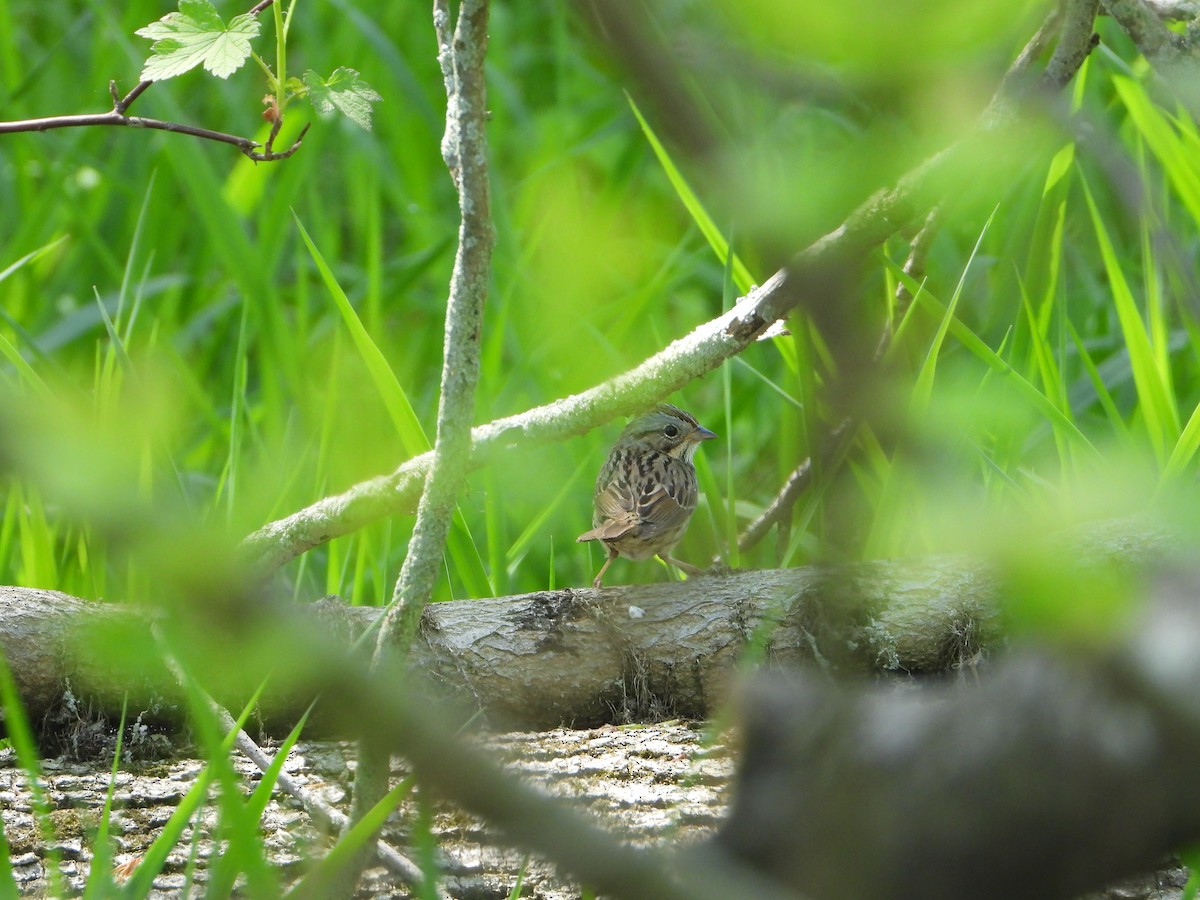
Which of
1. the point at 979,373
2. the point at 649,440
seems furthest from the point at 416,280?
the point at 979,373

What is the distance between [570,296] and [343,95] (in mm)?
1558

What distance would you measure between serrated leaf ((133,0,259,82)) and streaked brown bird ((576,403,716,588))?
1752 mm

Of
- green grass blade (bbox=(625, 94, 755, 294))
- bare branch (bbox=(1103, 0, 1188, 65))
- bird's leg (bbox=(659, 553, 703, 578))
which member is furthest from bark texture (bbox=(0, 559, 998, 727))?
bare branch (bbox=(1103, 0, 1188, 65))

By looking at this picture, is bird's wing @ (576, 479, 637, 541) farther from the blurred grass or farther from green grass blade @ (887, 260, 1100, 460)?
green grass blade @ (887, 260, 1100, 460)

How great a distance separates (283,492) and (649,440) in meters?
1.49

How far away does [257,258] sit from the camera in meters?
4.04

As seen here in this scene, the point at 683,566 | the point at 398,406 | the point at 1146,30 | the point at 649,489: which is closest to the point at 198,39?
the point at 398,406

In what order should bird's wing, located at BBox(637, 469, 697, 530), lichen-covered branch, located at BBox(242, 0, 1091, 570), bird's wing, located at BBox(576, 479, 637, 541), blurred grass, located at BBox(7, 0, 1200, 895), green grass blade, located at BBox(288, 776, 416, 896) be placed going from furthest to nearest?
bird's wing, located at BBox(637, 469, 697, 530) → bird's wing, located at BBox(576, 479, 637, 541) → lichen-covered branch, located at BBox(242, 0, 1091, 570) → green grass blade, located at BBox(288, 776, 416, 896) → blurred grass, located at BBox(7, 0, 1200, 895)

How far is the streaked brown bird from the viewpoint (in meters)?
3.46

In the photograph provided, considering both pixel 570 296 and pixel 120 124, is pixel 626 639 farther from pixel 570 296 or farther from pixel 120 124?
pixel 120 124

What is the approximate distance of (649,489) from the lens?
369 cm

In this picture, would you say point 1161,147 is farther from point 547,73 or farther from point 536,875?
point 547,73

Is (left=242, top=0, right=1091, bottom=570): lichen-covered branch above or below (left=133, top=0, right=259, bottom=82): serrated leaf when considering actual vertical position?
below

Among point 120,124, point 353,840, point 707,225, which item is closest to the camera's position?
point 353,840
